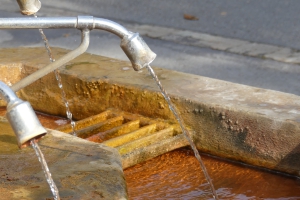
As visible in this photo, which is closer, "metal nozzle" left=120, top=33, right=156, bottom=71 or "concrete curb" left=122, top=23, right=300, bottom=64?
"metal nozzle" left=120, top=33, right=156, bottom=71

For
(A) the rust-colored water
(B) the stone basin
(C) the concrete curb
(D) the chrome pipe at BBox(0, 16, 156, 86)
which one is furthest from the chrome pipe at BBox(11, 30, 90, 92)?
(C) the concrete curb

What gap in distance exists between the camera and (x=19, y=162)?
228cm

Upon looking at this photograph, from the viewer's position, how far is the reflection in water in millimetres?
2621

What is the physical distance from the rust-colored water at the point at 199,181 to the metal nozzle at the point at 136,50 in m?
0.90

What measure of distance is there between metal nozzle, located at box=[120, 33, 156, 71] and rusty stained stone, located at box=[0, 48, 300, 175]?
0.96m

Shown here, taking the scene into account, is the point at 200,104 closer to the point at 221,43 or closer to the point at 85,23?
the point at 85,23

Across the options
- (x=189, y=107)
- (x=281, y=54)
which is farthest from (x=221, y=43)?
Result: (x=189, y=107)

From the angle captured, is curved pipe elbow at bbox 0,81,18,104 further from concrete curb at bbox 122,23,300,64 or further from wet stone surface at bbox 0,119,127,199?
concrete curb at bbox 122,23,300,64

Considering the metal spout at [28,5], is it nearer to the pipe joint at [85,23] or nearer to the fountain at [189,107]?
the fountain at [189,107]

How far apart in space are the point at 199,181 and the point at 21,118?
1.42 metres

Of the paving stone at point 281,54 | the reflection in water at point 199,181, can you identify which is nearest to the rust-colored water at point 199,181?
the reflection in water at point 199,181

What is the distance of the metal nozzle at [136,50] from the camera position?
5.88 feet

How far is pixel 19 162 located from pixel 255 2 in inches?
153

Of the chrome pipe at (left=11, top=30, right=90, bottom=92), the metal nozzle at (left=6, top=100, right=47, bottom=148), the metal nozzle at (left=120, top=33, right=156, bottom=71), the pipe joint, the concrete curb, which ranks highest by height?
the concrete curb
